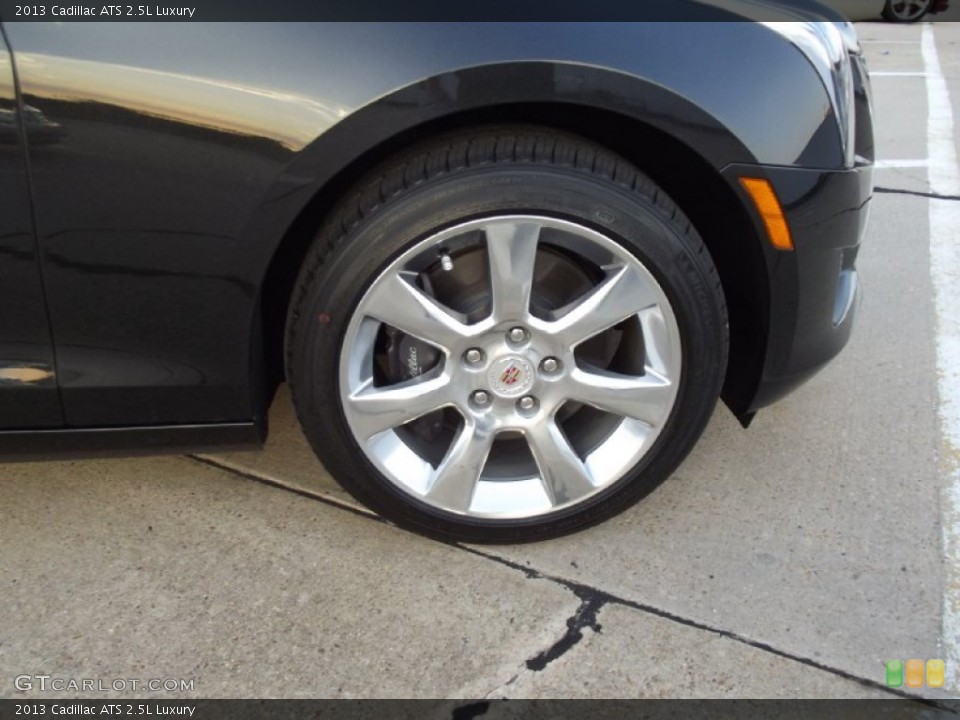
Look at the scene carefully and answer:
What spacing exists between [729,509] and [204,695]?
1349mm

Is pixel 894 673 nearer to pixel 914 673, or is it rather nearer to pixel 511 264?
pixel 914 673

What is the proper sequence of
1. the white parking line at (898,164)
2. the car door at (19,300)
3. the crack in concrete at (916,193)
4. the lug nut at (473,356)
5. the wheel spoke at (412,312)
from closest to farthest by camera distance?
1. the car door at (19,300)
2. the wheel spoke at (412,312)
3. the lug nut at (473,356)
4. the crack in concrete at (916,193)
5. the white parking line at (898,164)

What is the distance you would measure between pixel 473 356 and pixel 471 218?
0.33 meters

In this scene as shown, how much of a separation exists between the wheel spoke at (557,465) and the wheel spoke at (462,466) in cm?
11

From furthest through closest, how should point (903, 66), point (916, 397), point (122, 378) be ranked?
point (903, 66)
point (916, 397)
point (122, 378)

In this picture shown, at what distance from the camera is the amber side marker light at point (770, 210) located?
2072mm

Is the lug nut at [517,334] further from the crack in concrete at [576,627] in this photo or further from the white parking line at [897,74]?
the white parking line at [897,74]

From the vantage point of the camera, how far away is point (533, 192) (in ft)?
6.54

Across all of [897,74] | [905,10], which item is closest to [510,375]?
[897,74]

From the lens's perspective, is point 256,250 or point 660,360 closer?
point 256,250

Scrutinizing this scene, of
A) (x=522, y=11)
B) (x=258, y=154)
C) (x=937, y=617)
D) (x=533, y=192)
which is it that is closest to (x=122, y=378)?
(x=258, y=154)

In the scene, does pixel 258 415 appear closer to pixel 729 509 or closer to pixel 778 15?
pixel 729 509

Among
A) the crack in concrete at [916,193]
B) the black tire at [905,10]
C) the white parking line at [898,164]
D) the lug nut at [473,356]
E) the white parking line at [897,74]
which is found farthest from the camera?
the black tire at [905,10]
